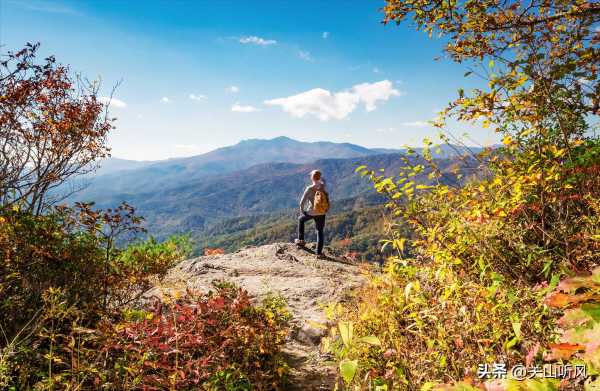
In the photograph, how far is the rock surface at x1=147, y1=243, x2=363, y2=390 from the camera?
13.5 feet

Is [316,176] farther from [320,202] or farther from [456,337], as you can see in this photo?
[456,337]

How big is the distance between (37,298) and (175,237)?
251 inches

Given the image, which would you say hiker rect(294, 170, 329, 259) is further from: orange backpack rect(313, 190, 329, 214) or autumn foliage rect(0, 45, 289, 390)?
autumn foliage rect(0, 45, 289, 390)

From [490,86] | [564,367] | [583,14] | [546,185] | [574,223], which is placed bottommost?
[564,367]

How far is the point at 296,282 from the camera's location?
7797 millimetres

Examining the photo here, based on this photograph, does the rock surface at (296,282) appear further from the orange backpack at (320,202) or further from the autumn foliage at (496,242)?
the orange backpack at (320,202)

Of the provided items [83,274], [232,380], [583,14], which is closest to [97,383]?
[232,380]

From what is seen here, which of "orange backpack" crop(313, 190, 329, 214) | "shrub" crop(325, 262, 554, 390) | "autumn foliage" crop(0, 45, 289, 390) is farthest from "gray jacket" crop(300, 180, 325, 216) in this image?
"shrub" crop(325, 262, 554, 390)

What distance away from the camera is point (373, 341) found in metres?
1.86

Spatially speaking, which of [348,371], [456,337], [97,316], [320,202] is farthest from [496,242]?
[320,202]

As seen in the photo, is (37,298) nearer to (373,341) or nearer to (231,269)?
(373,341)

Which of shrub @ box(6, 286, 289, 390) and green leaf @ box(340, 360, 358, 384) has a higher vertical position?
green leaf @ box(340, 360, 358, 384)

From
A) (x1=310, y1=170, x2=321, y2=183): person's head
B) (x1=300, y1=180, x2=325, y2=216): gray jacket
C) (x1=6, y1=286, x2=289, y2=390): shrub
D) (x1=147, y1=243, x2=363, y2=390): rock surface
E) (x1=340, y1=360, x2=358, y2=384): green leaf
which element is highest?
(x1=310, y1=170, x2=321, y2=183): person's head

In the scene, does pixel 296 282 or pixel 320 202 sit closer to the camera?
pixel 296 282
